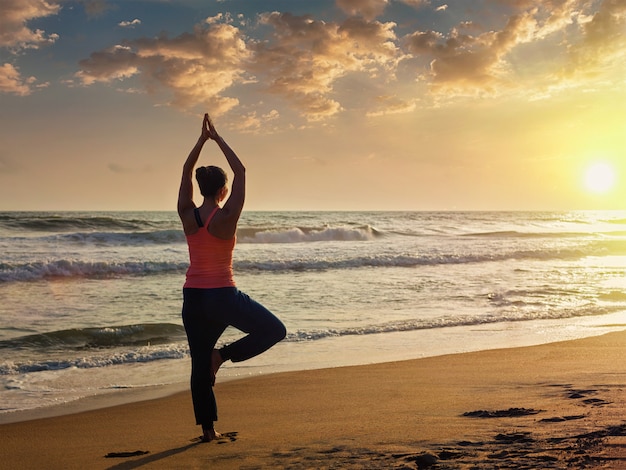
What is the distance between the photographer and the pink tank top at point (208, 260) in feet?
13.2

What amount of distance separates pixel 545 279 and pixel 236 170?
16.7m

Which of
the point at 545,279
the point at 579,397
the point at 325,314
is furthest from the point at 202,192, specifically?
the point at 545,279

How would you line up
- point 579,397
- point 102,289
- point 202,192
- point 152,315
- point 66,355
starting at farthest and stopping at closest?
point 102,289, point 152,315, point 66,355, point 579,397, point 202,192

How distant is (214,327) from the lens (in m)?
4.14

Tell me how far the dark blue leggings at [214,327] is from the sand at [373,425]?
392mm

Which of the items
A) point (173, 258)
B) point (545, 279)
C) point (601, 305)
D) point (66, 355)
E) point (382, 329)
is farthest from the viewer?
point (173, 258)

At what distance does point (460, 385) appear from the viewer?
618 centimetres

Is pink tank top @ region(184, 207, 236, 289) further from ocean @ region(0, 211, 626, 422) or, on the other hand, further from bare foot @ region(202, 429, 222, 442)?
ocean @ region(0, 211, 626, 422)

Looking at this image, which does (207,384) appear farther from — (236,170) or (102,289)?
(102,289)

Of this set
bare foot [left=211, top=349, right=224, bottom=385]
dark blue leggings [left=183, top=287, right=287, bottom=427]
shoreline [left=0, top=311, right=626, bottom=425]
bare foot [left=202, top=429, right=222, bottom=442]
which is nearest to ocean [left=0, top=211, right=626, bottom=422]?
shoreline [left=0, top=311, right=626, bottom=425]

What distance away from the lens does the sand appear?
3502 mm

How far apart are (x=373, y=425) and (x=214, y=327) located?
1.38 metres

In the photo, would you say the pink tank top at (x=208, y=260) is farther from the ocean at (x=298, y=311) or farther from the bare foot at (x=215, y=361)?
the ocean at (x=298, y=311)

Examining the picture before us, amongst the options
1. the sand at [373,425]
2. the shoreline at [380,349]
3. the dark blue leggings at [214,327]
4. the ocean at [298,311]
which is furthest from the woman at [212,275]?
the ocean at [298,311]
